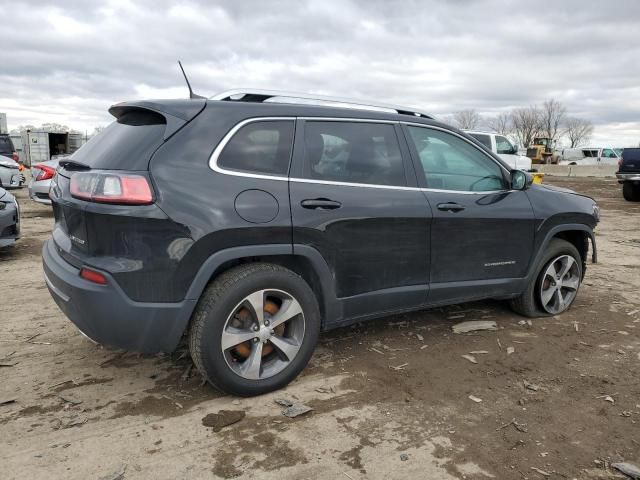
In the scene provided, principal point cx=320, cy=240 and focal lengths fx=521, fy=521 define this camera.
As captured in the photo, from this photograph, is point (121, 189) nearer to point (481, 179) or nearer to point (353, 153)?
point (353, 153)

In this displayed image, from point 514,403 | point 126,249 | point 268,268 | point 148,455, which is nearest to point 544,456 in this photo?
point 514,403

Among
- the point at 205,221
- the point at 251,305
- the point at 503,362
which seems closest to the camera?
the point at 205,221

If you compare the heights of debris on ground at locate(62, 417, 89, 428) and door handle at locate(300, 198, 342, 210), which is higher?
door handle at locate(300, 198, 342, 210)

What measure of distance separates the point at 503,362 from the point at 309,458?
188 centimetres

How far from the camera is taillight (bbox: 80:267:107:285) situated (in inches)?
111

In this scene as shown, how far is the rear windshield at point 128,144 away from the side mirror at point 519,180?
2863 mm

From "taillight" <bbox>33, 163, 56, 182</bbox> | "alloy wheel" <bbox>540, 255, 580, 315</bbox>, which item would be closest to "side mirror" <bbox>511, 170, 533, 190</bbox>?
"alloy wheel" <bbox>540, 255, 580, 315</bbox>

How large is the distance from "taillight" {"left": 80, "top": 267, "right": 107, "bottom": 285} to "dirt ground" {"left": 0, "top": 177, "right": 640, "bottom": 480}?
0.81m

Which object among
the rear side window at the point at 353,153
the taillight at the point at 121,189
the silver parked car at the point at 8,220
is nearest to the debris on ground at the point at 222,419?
the taillight at the point at 121,189

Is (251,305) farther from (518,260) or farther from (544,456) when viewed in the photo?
(518,260)

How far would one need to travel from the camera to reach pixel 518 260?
443cm

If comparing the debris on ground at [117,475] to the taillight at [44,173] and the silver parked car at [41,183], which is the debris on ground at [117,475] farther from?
the taillight at [44,173]

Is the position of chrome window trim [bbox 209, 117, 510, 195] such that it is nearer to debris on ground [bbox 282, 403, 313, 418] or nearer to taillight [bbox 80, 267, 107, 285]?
taillight [bbox 80, 267, 107, 285]

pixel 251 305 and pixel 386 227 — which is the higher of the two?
pixel 386 227
